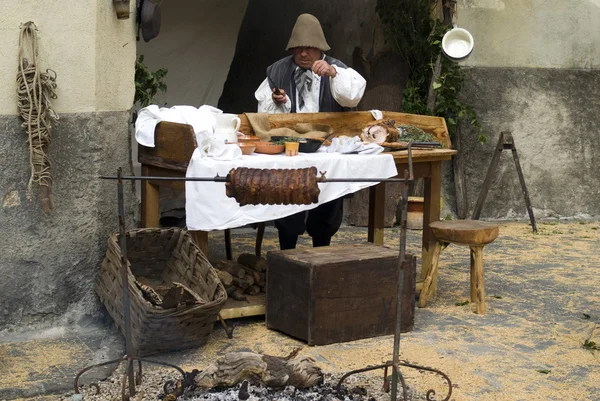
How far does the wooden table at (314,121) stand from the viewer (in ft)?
17.7

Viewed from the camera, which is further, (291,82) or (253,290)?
(291,82)

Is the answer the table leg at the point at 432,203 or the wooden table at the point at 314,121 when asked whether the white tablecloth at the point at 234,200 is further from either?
the table leg at the point at 432,203

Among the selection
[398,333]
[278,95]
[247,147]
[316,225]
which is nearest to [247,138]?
[247,147]

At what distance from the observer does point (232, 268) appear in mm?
5914

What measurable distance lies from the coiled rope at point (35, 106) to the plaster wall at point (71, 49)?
0.05m

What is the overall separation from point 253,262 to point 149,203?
0.88 m

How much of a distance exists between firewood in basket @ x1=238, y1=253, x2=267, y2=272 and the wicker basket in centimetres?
64

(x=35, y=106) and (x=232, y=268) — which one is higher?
(x=35, y=106)

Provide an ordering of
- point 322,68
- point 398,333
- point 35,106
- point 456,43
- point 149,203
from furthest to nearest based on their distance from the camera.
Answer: point 456,43 → point 322,68 → point 149,203 → point 35,106 → point 398,333

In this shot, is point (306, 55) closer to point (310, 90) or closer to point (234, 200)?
point (310, 90)

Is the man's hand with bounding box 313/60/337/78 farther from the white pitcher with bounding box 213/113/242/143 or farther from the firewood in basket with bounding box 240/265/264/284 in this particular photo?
the firewood in basket with bounding box 240/265/264/284

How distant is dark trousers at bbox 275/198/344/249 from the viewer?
6156 mm

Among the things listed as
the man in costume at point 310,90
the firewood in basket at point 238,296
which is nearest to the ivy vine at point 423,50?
the man in costume at point 310,90

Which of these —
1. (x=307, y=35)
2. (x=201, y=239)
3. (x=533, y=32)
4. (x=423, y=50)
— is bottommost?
(x=201, y=239)
